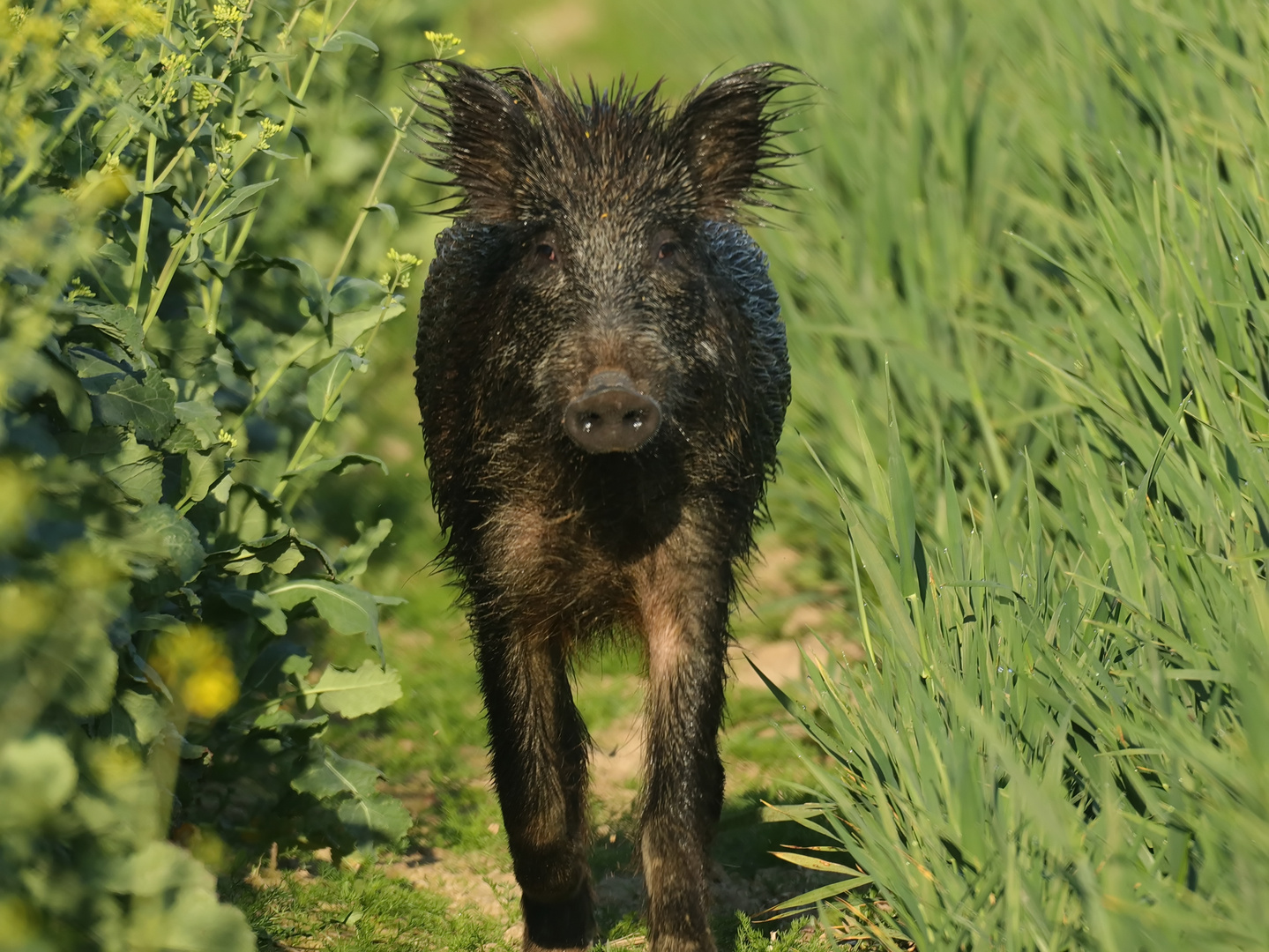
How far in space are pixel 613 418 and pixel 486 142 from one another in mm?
1070

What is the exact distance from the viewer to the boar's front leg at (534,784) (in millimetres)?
3969

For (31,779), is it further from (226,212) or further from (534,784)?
(534,784)

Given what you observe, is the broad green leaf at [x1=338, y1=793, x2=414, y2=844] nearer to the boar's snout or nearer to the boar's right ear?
the boar's snout

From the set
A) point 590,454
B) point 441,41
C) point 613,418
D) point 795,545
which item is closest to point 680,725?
point 590,454

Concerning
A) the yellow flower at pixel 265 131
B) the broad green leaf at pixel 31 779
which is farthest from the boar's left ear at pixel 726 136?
the broad green leaf at pixel 31 779

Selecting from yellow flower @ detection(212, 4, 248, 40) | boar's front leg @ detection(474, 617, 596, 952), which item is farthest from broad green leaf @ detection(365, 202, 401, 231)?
boar's front leg @ detection(474, 617, 596, 952)

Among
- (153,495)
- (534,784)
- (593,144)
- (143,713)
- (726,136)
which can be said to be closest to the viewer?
(143,713)

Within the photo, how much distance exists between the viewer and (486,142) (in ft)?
13.6

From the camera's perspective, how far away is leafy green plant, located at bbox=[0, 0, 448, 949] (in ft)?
8.16

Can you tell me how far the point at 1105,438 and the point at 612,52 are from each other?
10.3m

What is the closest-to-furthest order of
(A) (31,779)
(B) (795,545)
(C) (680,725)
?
(A) (31,779) < (C) (680,725) < (B) (795,545)

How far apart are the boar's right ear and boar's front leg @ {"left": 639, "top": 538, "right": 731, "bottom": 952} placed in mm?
Answer: 1001

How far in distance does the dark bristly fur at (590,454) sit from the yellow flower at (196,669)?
71 centimetres

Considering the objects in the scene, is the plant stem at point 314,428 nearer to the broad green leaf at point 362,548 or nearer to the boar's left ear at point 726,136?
the broad green leaf at point 362,548
